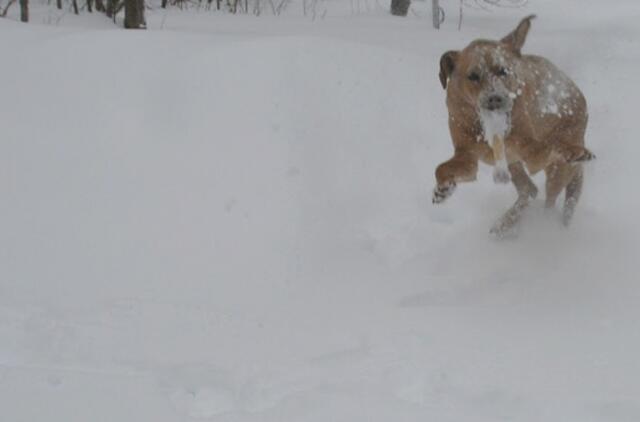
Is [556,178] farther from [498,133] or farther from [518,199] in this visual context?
[498,133]

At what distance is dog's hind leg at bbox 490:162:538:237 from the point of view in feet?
16.5

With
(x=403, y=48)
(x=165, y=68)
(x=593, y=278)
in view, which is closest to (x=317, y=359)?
(x=593, y=278)

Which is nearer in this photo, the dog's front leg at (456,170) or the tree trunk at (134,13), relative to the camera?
the dog's front leg at (456,170)

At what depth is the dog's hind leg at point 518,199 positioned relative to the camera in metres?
5.03

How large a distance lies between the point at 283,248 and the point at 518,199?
1611 millimetres

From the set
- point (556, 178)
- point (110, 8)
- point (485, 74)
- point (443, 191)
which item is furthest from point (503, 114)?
point (110, 8)

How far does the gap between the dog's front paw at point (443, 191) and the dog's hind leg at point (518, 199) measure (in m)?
0.71

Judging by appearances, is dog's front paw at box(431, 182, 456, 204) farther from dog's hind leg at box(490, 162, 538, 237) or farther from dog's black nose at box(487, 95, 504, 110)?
dog's hind leg at box(490, 162, 538, 237)

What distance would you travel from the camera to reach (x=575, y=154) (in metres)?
4.35

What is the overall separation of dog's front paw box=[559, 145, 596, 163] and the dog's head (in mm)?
420

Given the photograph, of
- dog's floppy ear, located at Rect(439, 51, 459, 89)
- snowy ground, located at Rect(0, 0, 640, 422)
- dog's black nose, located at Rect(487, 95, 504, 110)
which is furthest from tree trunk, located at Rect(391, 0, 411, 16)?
dog's black nose, located at Rect(487, 95, 504, 110)

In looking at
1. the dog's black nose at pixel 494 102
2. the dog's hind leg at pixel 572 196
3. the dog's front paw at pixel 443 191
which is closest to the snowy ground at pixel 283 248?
the dog's hind leg at pixel 572 196

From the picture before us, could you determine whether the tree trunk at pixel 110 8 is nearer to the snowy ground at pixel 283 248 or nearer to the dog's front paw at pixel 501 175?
the snowy ground at pixel 283 248

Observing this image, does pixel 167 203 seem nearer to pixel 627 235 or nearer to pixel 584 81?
pixel 627 235
